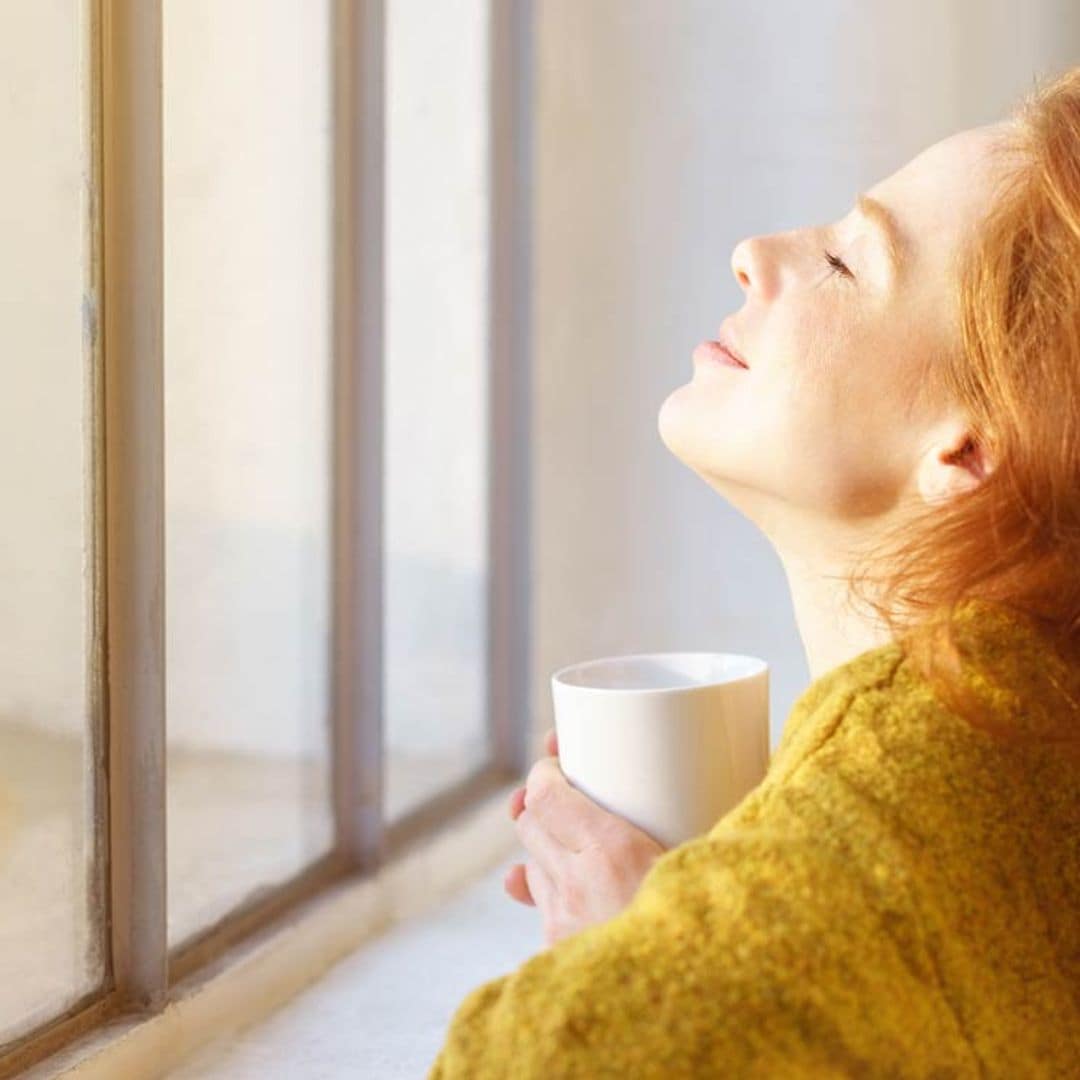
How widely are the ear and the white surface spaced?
485 mm

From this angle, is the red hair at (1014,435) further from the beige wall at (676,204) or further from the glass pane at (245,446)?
the beige wall at (676,204)

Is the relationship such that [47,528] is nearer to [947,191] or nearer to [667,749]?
[667,749]

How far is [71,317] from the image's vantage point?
38.1 inches

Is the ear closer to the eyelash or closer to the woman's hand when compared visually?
the eyelash

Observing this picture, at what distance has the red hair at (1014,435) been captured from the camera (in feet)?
2.61

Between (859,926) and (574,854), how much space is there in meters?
0.23

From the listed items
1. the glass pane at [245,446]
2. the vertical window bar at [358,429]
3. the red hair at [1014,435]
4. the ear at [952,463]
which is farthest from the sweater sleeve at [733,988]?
the vertical window bar at [358,429]

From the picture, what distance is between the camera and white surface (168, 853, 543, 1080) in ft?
3.42

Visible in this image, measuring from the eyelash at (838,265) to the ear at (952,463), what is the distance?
0.11 meters

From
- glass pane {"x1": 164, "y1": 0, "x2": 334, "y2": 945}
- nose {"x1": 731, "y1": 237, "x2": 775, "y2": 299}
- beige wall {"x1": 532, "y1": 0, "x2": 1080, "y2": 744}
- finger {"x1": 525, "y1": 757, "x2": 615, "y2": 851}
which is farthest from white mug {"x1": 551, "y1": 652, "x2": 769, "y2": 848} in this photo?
beige wall {"x1": 532, "y1": 0, "x2": 1080, "y2": 744}

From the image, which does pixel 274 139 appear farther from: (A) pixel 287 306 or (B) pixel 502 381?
(B) pixel 502 381

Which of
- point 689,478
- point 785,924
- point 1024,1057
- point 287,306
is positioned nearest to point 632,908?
point 785,924

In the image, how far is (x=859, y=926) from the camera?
0.67m

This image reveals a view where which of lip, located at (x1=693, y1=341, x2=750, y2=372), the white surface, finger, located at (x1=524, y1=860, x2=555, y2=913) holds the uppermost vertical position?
lip, located at (x1=693, y1=341, x2=750, y2=372)
